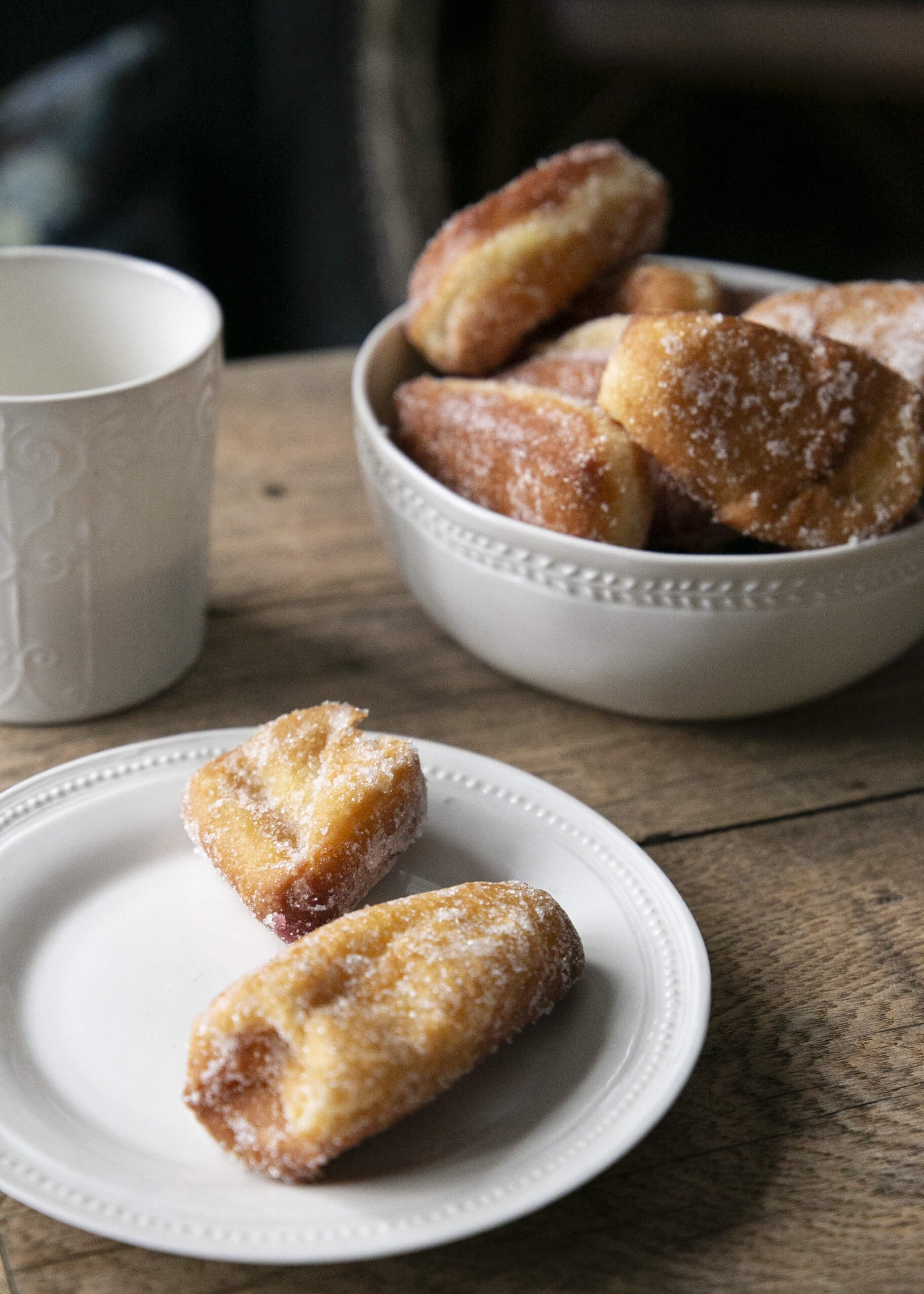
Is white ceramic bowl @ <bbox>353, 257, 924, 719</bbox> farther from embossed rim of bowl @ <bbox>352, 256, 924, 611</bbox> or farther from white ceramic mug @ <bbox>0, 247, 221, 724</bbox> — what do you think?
white ceramic mug @ <bbox>0, 247, 221, 724</bbox>

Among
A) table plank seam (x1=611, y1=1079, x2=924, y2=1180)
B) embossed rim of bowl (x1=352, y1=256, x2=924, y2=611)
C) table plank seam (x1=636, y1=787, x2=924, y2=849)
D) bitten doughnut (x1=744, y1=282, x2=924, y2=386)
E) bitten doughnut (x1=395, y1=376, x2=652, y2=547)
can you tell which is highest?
bitten doughnut (x1=744, y1=282, x2=924, y2=386)

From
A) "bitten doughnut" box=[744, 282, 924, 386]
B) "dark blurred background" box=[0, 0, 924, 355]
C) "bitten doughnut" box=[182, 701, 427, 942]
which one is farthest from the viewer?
"dark blurred background" box=[0, 0, 924, 355]

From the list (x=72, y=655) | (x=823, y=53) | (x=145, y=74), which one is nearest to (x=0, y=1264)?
(x=72, y=655)

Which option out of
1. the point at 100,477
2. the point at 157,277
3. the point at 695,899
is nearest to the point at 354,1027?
the point at 695,899

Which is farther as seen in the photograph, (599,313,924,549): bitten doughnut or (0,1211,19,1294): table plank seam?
(599,313,924,549): bitten doughnut

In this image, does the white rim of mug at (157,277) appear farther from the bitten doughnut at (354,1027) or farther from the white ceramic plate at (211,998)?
the bitten doughnut at (354,1027)

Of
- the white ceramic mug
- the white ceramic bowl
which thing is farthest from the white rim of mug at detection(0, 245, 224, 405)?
the white ceramic bowl
